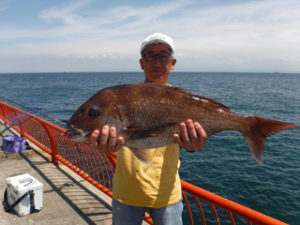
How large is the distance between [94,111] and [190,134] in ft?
3.89

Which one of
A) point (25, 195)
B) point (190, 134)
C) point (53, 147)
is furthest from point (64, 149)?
point (190, 134)

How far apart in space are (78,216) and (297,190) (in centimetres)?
1277

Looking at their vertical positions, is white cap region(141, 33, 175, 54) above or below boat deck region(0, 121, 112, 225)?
above

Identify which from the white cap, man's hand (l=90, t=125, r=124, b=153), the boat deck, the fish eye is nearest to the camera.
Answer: man's hand (l=90, t=125, r=124, b=153)

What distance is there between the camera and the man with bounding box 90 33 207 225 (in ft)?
8.65

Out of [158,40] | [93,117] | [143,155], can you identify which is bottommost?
[143,155]

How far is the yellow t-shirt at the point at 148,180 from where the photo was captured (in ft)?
8.95

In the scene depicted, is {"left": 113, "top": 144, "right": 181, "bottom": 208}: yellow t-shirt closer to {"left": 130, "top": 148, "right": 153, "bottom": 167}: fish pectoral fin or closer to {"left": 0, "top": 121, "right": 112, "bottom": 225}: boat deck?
{"left": 130, "top": 148, "right": 153, "bottom": 167}: fish pectoral fin

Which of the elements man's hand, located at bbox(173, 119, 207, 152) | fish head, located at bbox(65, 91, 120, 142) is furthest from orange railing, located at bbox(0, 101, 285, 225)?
fish head, located at bbox(65, 91, 120, 142)

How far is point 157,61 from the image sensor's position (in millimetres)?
3148

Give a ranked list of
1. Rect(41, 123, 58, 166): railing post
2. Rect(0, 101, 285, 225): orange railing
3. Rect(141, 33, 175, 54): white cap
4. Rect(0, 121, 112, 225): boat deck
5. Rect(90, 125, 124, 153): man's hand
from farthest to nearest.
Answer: Rect(41, 123, 58, 166): railing post < Rect(0, 101, 285, 225): orange railing < Rect(0, 121, 112, 225): boat deck < Rect(141, 33, 175, 54): white cap < Rect(90, 125, 124, 153): man's hand

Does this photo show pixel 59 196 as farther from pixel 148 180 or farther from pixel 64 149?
pixel 148 180

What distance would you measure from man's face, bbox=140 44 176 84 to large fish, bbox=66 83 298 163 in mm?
528

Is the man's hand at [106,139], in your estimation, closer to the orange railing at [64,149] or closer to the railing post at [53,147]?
the orange railing at [64,149]
